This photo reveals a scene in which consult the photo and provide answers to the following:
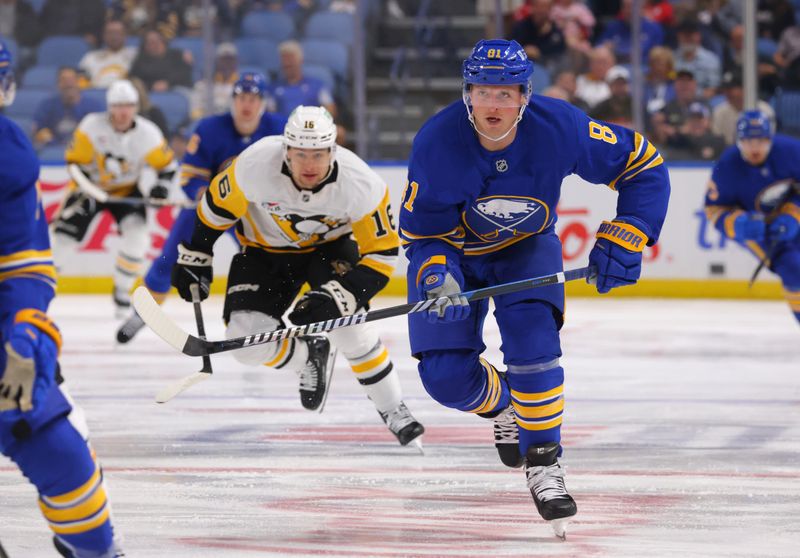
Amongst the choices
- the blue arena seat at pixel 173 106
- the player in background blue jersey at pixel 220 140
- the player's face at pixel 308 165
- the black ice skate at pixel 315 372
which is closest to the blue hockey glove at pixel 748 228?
the player in background blue jersey at pixel 220 140

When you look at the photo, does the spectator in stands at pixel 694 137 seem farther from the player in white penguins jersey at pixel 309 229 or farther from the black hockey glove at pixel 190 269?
the black hockey glove at pixel 190 269

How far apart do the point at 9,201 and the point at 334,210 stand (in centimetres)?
206

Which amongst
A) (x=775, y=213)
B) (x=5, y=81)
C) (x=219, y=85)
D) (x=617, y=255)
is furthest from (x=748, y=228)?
(x=5, y=81)

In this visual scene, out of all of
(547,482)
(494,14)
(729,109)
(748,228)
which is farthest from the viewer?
(494,14)

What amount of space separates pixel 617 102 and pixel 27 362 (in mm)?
6999

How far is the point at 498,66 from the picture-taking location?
327 centimetres

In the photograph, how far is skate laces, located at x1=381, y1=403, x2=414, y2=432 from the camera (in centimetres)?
439

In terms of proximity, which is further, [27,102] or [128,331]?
[27,102]

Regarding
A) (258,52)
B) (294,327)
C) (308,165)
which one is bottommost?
(258,52)

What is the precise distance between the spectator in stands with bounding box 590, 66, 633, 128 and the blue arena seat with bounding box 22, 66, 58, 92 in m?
3.59

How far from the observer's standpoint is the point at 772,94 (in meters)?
8.88

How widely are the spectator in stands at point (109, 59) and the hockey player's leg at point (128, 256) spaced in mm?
1918

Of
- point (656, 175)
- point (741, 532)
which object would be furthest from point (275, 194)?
point (741, 532)

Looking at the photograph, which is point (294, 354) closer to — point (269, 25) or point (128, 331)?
point (128, 331)
